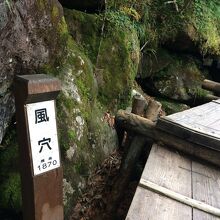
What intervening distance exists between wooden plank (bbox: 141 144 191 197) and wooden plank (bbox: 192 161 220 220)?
0.06m

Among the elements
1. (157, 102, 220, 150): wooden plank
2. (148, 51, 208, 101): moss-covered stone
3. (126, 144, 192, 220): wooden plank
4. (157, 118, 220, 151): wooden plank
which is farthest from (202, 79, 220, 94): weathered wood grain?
(126, 144, 192, 220): wooden plank

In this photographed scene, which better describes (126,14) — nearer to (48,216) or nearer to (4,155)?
(4,155)

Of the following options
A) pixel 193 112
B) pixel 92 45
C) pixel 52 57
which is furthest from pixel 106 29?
pixel 193 112

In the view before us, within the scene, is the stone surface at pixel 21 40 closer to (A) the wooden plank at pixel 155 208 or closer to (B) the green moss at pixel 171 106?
(A) the wooden plank at pixel 155 208

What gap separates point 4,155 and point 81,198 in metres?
0.95

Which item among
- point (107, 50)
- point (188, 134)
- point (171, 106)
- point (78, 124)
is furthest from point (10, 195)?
point (171, 106)

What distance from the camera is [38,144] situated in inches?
87.8

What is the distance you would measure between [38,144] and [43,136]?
0.22ft

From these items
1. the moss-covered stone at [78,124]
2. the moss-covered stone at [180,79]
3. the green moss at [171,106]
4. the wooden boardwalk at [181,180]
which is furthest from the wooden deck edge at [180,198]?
the moss-covered stone at [180,79]

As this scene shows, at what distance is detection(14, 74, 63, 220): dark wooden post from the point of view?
217 cm

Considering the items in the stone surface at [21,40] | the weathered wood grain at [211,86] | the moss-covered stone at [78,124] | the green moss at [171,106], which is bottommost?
the green moss at [171,106]

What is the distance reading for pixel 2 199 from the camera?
3.12 meters

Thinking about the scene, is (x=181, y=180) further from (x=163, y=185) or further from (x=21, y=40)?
(x=21, y=40)

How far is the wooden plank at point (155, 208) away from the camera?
2.09 meters
